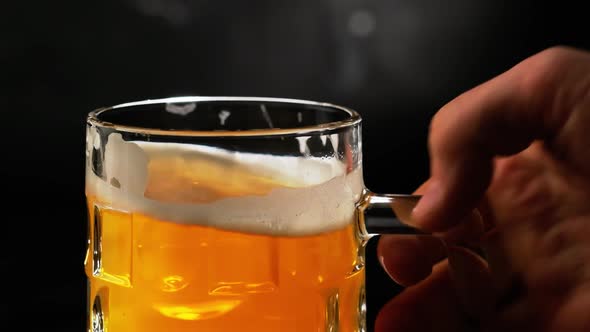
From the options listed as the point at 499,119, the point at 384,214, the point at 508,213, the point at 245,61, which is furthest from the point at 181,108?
the point at 245,61

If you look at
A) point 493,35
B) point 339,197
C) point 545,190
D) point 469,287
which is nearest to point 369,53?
point 493,35

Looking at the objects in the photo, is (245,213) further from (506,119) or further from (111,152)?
(506,119)

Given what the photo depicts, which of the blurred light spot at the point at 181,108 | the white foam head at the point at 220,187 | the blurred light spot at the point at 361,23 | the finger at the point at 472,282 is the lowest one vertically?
the finger at the point at 472,282

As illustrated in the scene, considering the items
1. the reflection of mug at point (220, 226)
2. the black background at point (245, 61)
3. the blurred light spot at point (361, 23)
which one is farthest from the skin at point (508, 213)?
the blurred light spot at point (361, 23)

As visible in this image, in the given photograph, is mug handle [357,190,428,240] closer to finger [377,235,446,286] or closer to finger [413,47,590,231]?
finger [413,47,590,231]

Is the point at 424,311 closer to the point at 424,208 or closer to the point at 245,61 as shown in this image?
the point at 424,208

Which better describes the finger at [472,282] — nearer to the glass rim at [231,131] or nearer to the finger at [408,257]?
the finger at [408,257]
